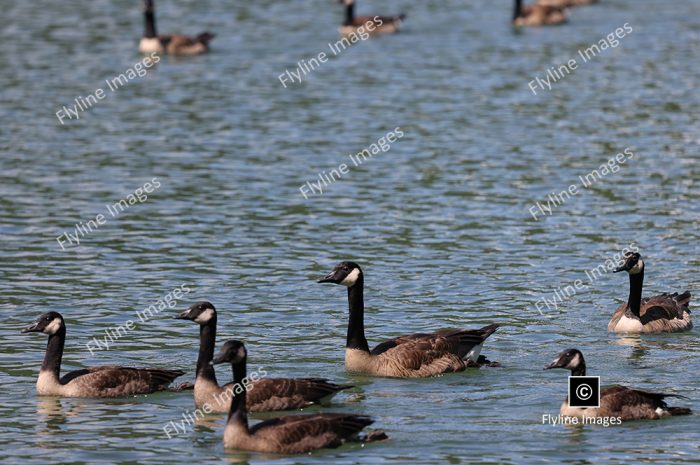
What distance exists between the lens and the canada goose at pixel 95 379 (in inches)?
818

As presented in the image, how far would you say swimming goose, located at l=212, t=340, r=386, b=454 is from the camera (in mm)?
18047

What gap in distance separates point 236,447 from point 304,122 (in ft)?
81.1

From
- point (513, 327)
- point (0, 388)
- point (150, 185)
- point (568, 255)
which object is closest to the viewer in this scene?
point (0, 388)

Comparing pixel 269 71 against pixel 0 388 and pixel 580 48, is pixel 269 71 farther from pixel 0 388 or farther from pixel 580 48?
pixel 0 388

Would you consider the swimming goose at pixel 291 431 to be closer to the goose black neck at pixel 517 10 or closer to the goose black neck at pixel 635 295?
the goose black neck at pixel 635 295

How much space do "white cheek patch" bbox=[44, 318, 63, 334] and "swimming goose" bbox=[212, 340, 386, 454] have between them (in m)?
4.00

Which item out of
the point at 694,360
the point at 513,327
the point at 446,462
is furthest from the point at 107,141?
the point at 446,462

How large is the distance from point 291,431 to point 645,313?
840 cm

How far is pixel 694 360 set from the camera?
2253 cm

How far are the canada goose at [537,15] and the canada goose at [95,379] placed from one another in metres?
39.5

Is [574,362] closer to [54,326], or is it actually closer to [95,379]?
[95,379]

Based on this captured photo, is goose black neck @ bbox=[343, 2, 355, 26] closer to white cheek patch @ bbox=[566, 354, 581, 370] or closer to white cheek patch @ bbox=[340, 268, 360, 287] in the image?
white cheek patch @ bbox=[340, 268, 360, 287]

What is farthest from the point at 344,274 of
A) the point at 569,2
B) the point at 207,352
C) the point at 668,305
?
the point at 569,2

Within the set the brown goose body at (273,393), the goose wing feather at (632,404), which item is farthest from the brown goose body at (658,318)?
the brown goose body at (273,393)
